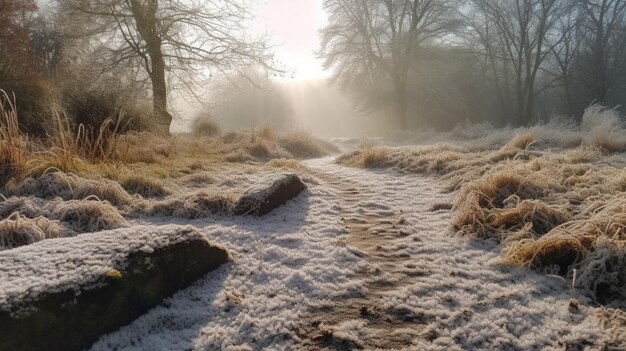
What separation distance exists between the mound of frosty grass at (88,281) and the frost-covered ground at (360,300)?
0.08 meters

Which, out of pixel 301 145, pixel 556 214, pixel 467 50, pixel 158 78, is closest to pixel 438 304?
pixel 556 214

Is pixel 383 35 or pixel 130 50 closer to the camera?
pixel 130 50

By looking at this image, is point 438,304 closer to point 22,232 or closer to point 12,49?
point 22,232

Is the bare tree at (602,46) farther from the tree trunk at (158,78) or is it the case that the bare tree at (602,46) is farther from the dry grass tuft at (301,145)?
the tree trunk at (158,78)

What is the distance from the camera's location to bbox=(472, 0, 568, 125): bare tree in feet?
59.8

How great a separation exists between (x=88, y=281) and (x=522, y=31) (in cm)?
2187

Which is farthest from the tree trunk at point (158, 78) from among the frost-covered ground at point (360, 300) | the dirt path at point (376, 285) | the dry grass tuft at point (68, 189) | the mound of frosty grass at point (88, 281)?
the mound of frosty grass at point (88, 281)

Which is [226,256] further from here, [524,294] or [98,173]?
[98,173]

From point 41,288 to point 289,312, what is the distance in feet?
3.33

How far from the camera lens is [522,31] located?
18594 mm

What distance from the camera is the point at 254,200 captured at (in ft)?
11.2

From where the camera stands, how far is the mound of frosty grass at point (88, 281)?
1.36 m

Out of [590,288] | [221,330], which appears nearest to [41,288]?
[221,330]

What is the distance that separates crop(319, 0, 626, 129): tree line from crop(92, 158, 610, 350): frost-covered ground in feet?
60.7
